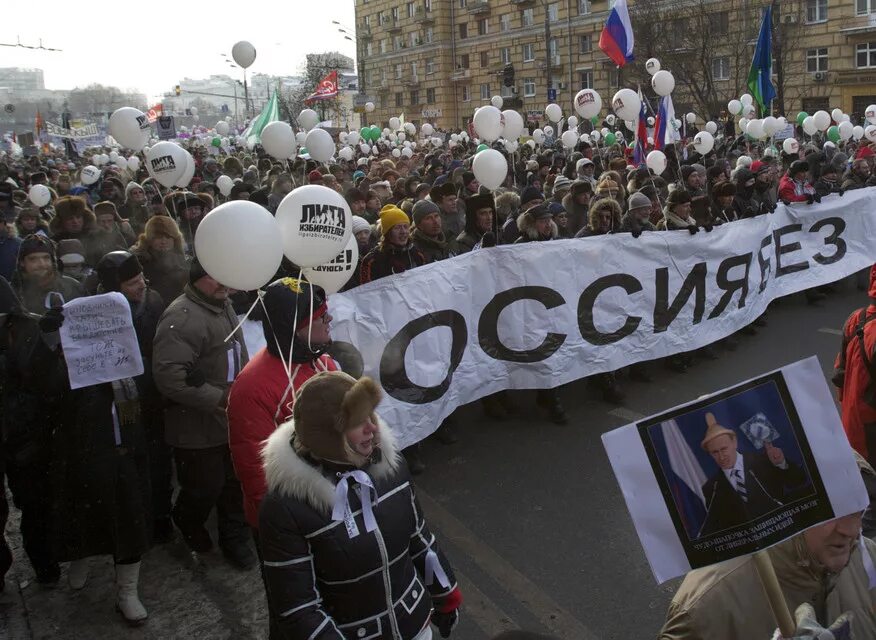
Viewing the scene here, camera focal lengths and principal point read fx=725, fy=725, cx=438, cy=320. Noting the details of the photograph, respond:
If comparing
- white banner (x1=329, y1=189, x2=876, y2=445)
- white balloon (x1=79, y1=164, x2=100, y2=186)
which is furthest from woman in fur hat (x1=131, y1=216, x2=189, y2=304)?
white balloon (x1=79, y1=164, x2=100, y2=186)

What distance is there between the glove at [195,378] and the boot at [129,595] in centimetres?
91

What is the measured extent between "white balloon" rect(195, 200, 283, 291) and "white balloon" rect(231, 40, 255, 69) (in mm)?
11396

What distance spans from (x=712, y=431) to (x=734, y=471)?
11 centimetres

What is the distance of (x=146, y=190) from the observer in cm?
1120

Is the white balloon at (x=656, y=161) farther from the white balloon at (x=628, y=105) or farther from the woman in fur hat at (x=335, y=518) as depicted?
the woman in fur hat at (x=335, y=518)

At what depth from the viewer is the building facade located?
31734mm

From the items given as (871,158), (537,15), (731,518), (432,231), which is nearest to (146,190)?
(432,231)

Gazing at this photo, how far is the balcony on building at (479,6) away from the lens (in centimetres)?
5558

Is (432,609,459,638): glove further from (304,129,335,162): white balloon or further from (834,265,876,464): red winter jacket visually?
(304,129,335,162): white balloon

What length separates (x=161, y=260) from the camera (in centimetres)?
563

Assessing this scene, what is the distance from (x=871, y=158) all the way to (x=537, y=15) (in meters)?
43.4

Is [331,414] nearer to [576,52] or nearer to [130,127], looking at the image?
[130,127]

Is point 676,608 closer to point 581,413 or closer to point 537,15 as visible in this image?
point 581,413

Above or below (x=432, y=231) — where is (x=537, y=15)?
above
